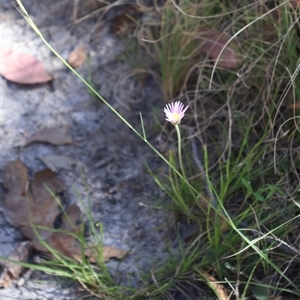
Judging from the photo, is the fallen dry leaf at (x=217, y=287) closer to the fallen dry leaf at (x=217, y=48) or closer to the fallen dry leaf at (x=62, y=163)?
the fallen dry leaf at (x=62, y=163)

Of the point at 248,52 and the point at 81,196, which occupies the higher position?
the point at 248,52

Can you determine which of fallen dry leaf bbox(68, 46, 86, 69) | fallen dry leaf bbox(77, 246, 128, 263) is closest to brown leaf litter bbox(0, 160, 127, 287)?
fallen dry leaf bbox(77, 246, 128, 263)

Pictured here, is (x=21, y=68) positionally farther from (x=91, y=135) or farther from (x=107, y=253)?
(x=107, y=253)

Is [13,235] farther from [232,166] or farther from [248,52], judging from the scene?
[248,52]

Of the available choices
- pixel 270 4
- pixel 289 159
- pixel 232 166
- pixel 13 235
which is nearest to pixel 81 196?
pixel 13 235

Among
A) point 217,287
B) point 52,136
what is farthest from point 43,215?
point 217,287

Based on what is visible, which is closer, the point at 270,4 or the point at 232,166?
the point at 232,166
